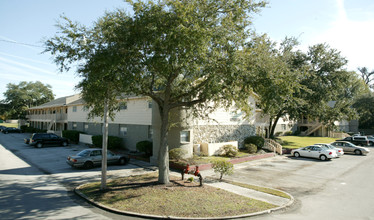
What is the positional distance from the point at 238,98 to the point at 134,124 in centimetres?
1477

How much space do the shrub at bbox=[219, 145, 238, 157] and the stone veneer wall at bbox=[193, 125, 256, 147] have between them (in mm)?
1688

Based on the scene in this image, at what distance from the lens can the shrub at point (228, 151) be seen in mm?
22062

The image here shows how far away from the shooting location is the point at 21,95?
75688 mm

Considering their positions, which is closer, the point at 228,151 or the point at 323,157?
the point at 228,151

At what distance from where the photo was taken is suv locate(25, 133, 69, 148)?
91.5 ft

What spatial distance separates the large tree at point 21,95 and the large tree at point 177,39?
80952 millimetres

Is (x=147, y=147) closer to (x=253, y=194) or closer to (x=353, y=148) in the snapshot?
(x=253, y=194)

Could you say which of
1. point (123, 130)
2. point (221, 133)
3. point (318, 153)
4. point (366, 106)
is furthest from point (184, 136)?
point (366, 106)

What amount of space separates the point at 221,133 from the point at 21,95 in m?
76.5

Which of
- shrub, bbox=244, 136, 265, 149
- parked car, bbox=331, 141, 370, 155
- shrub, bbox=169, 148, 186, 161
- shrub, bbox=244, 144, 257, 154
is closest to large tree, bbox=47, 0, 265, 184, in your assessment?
shrub, bbox=169, 148, 186, 161

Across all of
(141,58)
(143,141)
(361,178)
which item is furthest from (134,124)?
(361,178)

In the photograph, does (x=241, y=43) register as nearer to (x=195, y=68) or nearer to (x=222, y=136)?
(x=195, y=68)

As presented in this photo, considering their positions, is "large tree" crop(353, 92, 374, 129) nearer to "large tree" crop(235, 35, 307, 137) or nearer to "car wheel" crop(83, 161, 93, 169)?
"large tree" crop(235, 35, 307, 137)

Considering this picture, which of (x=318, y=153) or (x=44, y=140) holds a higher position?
(x=44, y=140)
